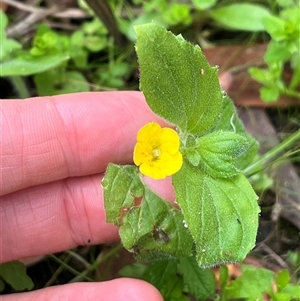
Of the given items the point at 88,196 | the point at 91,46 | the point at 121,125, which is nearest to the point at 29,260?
the point at 88,196

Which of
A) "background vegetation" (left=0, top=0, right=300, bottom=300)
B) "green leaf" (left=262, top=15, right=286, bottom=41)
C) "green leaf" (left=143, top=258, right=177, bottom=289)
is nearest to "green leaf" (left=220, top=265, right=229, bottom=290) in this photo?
"background vegetation" (left=0, top=0, right=300, bottom=300)

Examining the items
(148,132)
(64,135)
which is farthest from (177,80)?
(64,135)

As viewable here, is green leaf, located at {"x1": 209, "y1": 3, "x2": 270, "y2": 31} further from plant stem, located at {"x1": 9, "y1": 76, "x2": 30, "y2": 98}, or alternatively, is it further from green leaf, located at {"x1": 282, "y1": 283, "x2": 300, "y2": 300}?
green leaf, located at {"x1": 282, "y1": 283, "x2": 300, "y2": 300}

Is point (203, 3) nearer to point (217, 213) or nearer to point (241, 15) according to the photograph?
point (241, 15)

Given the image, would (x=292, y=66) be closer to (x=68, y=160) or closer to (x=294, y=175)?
(x=294, y=175)

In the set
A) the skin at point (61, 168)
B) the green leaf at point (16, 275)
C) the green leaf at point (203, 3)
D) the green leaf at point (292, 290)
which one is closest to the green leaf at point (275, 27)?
the green leaf at point (203, 3)

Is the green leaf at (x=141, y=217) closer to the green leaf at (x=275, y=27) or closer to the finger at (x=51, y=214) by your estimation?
the finger at (x=51, y=214)
